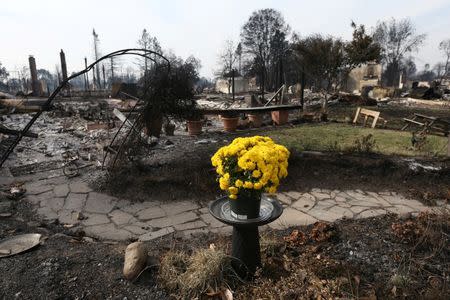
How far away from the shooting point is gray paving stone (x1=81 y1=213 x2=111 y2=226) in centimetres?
444

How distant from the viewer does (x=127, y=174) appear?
5738 millimetres

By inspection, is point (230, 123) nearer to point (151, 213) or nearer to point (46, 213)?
point (151, 213)

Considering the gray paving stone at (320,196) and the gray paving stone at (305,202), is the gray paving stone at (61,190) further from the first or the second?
the gray paving stone at (320,196)

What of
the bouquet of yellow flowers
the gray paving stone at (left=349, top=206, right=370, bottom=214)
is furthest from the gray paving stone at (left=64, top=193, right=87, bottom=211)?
the gray paving stone at (left=349, top=206, right=370, bottom=214)

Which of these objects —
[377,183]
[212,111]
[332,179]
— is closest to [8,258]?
[332,179]

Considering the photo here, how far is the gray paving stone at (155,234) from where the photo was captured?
3.96 m

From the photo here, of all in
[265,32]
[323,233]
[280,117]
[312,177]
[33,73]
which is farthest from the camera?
[265,32]

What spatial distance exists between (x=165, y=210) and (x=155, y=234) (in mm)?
757

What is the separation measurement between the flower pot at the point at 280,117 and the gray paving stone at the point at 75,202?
7.47m

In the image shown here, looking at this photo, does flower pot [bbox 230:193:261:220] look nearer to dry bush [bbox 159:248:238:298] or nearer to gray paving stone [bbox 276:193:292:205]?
dry bush [bbox 159:248:238:298]

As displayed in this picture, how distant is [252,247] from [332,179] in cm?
345

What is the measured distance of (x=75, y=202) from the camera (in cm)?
508

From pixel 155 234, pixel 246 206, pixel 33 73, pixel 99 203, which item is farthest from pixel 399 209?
pixel 33 73

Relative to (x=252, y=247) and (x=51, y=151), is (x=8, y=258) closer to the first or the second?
(x=252, y=247)
